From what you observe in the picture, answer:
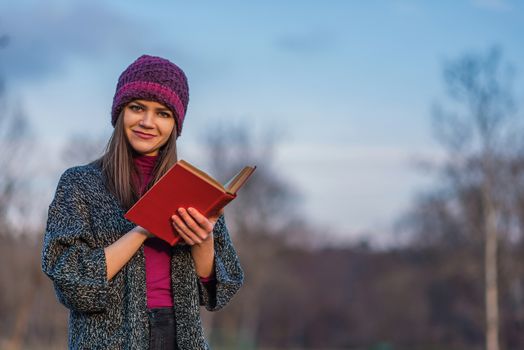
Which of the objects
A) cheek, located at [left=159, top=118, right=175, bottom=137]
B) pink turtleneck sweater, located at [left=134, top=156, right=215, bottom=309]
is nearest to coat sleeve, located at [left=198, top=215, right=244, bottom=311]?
pink turtleneck sweater, located at [left=134, top=156, right=215, bottom=309]

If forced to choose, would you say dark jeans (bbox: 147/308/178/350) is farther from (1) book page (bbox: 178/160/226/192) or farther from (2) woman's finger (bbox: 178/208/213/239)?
(1) book page (bbox: 178/160/226/192)

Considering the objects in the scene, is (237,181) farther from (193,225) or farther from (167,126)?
(167,126)

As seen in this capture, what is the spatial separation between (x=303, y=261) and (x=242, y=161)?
28.0 feet

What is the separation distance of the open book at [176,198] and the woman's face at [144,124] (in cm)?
38

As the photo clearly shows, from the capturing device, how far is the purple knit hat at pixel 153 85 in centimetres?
253

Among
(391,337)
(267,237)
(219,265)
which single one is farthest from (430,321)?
(219,265)

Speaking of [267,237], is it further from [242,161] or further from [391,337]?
[391,337]

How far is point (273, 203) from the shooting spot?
39.0 m

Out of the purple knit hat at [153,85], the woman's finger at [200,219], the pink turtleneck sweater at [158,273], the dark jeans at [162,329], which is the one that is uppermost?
the purple knit hat at [153,85]

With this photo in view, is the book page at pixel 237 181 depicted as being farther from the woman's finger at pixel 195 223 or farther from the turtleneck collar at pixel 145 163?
the turtleneck collar at pixel 145 163

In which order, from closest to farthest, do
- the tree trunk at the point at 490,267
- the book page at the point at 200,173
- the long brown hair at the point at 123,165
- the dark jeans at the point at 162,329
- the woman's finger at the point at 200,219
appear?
the book page at the point at 200,173 → the woman's finger at the point at 200,219 → the dark jeans at the point at 162,329 → the long brown hair at the point at 123,165 → the tree trunk at the point at 490,267

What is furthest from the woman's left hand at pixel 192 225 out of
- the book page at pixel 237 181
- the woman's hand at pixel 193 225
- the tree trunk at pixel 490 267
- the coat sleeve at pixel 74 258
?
the tree trunk at pixel 490 267

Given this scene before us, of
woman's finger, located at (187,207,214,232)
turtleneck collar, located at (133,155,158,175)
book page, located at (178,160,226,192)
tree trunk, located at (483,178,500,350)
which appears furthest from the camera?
tree trunk, located at (483,178,500,350)

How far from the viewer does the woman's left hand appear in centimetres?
227
